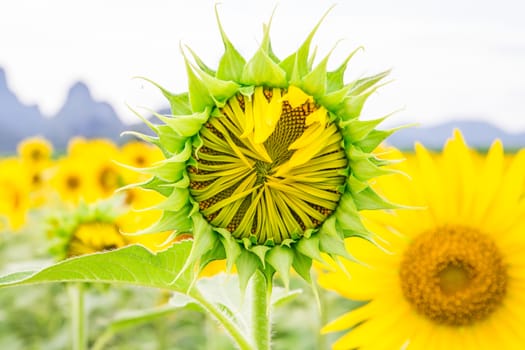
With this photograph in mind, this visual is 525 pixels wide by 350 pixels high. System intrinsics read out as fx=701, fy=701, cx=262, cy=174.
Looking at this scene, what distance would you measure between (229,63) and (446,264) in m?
0.94

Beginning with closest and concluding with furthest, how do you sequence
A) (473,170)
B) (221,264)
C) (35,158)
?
(473,170) → (221,264) → (35,158)

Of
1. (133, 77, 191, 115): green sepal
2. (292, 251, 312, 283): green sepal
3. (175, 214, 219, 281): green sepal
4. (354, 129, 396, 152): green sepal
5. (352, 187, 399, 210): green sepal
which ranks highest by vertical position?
(133, 77, 191, 115): green sepal

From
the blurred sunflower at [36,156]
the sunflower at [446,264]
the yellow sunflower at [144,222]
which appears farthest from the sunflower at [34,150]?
the sunflower at [446,264]

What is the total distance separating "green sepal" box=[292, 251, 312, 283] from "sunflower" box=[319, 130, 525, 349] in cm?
59

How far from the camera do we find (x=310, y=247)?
90cm

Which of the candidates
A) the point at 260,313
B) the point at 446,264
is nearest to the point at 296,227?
the point at 260,313

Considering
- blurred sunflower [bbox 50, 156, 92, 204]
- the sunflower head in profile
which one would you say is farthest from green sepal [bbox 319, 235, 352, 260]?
blurred sunflower [bbox 50, 156, 92, 204]

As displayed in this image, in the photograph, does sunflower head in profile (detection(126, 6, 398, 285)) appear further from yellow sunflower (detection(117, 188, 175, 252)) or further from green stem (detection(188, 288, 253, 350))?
yellow sunflower (detection(117, 188, 175, 252))

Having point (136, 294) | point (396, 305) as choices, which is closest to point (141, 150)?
point (136, 294)

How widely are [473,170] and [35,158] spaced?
4.48m

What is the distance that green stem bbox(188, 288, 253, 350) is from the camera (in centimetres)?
103

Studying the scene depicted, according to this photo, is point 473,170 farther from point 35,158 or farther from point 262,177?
point 35,158

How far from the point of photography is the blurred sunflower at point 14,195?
4340 millimetres

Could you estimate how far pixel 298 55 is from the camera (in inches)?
35.4
